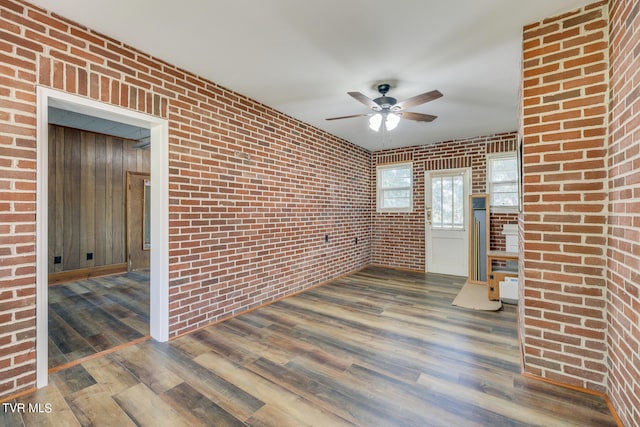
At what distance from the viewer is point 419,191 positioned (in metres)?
5.55

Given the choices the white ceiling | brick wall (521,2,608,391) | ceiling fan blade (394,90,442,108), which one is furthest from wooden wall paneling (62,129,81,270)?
brick wall (521,2,608,391)

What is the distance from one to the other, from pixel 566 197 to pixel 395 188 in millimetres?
4043

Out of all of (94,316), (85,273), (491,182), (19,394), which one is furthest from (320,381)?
(85,273)

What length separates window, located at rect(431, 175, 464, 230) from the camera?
17.1 ft

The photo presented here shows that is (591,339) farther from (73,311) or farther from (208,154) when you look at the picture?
(73,311)

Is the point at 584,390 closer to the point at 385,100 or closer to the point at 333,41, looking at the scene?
the point at 385,100

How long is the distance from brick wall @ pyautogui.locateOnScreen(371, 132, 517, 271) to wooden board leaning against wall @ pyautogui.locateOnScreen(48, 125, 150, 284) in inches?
201

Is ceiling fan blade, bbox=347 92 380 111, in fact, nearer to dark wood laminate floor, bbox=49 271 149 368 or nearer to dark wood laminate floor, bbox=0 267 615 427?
dark wood laminate floor, bbox=0 267 615 427

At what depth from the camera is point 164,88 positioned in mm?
2549

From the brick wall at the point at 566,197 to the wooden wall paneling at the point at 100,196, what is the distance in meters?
6.32

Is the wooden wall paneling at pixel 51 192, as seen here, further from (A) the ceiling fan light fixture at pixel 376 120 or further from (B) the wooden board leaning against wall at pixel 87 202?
(A) the ceiling fan light fixture at pixel 376 120

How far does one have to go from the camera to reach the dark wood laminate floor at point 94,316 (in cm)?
246

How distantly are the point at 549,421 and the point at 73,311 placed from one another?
461 centimetres

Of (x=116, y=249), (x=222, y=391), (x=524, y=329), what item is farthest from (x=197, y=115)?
(x=116, y=249)
